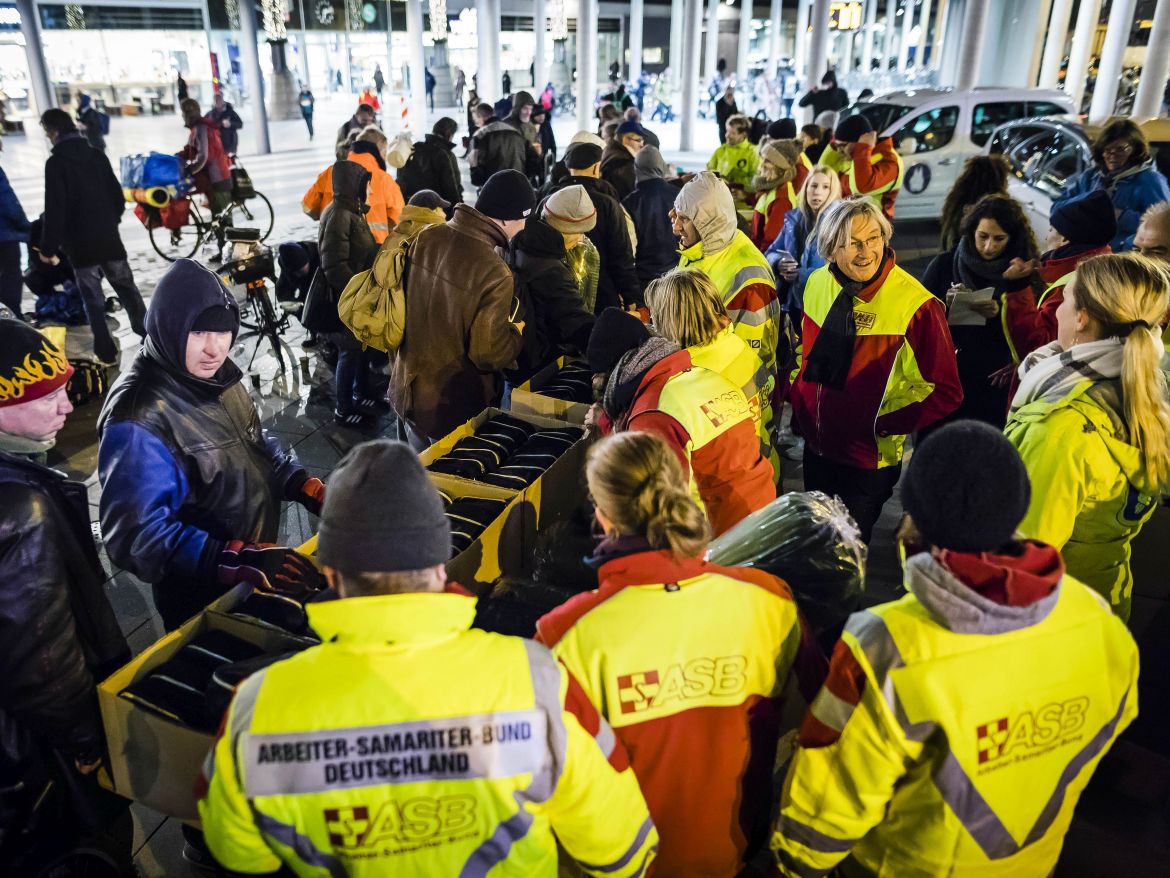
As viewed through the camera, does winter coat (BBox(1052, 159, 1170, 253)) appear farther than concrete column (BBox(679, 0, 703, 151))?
No

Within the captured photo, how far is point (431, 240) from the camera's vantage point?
4.18 meters

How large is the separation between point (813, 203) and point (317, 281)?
11.8 ft

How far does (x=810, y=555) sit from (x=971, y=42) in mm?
18466

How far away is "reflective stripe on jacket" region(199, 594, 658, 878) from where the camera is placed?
1.52m

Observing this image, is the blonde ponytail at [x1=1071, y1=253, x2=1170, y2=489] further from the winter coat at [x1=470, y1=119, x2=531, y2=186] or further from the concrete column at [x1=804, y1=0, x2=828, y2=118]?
the concrete column at [x1=804, y1=0, x2=828, y2=118]

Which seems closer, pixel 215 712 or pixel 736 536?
pixel 215 712

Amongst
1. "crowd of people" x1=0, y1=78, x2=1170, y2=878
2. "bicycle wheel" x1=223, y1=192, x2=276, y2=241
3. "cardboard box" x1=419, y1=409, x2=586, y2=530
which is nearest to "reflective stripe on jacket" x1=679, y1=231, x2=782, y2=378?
"crowd of people" x1=0, y1=78, x2=1170, y2=878

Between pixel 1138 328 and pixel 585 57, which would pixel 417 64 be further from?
pixel 1138 328

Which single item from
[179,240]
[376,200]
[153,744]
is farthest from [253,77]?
[153,744]

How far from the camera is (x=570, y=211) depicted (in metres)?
5.14

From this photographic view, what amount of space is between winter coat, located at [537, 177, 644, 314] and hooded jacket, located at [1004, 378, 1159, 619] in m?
3.77

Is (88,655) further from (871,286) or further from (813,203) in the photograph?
(813,203)

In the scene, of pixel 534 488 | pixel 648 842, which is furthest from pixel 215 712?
pixel 534 488

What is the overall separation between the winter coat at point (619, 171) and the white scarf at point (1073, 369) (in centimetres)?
495
